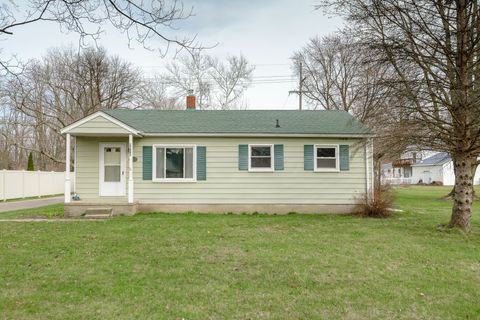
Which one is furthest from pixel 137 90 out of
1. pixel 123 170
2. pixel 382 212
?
pixel 382 212

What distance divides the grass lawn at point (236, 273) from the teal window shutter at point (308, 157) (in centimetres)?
390

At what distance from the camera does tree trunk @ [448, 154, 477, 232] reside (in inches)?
345

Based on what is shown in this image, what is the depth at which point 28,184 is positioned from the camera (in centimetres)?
2000

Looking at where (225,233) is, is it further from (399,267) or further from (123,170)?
(123,170)

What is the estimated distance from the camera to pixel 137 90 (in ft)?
95.2

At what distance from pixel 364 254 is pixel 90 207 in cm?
892

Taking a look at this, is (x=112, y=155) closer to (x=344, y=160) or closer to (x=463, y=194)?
(x=344, y=160)

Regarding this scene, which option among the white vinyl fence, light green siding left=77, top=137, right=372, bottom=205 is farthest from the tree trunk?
the white vinyl fence

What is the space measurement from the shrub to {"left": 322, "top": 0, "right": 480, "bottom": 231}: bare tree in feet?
9.79

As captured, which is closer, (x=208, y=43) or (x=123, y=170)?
(x=208, y=43)

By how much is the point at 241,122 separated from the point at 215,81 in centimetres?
1745

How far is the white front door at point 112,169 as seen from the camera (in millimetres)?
12500

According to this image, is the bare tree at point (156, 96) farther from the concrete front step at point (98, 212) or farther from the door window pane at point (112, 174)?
the concrete front step at point (98, 212)

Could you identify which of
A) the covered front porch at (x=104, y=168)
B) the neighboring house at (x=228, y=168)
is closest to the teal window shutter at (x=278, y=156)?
the neighboring house at (x=228, y=168)
